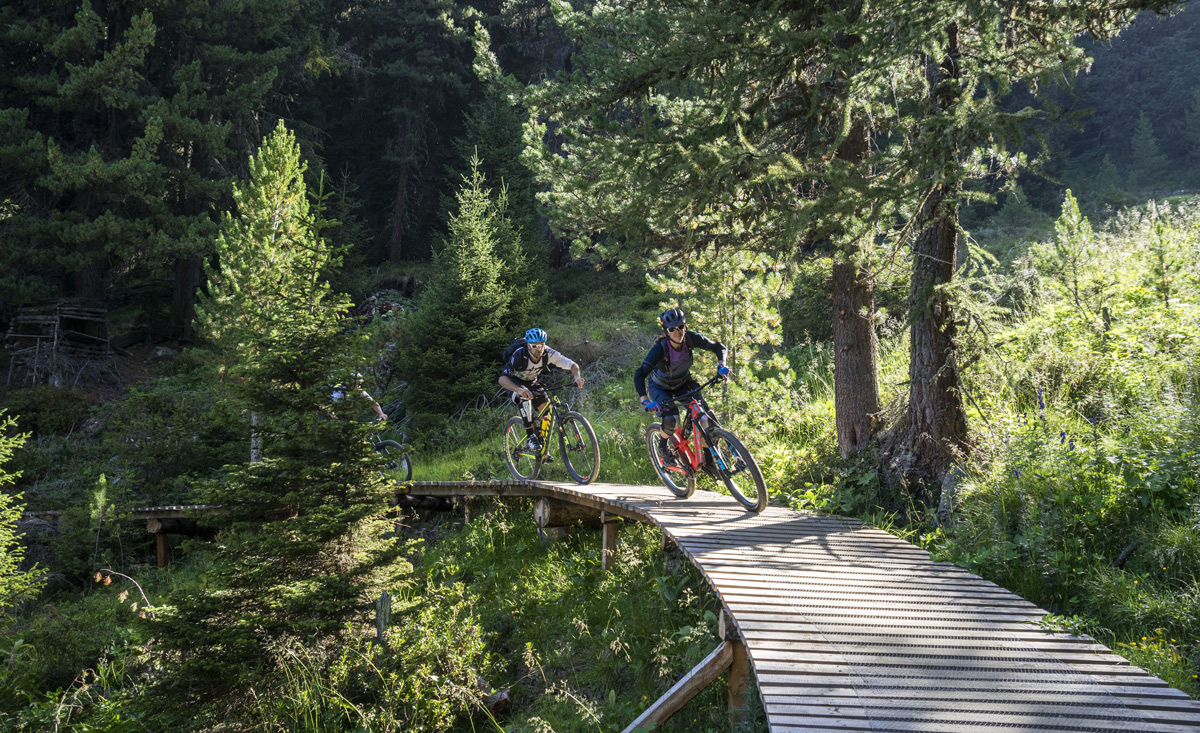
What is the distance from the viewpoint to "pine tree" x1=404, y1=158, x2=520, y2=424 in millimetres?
18094

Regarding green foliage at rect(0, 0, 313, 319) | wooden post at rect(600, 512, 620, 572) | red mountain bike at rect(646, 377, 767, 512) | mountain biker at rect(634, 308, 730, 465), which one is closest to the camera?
red mountain bike at rect(646, 377, 767, 512)

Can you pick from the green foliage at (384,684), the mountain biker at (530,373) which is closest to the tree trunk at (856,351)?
the mountain biker at (530,373)

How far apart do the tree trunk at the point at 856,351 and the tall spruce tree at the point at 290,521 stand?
542 centimetres

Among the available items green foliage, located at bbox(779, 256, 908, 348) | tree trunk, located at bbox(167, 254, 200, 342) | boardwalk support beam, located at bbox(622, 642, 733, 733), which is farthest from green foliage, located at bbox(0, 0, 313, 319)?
boardwalk support beam, located at bbox(622, 642, 733, 733)

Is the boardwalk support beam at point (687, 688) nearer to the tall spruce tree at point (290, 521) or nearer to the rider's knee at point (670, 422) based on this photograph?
the tall spruce tree at point (290, 521)

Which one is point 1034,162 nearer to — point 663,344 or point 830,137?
point 830,137

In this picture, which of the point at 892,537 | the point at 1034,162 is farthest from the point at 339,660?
the point at 1034,162

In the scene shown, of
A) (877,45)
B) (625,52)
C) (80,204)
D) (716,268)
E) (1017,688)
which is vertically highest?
(80,204)

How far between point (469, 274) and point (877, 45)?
13.5 m

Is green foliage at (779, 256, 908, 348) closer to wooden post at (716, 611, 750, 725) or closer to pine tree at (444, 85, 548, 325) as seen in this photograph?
pine tree at (444, 85, 548, 325)

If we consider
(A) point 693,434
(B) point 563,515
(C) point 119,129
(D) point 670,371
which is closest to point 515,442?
(B) point 563,515

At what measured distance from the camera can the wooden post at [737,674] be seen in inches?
209

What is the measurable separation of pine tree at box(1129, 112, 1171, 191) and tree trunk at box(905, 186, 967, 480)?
3514cm

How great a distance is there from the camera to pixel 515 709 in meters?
7.41
